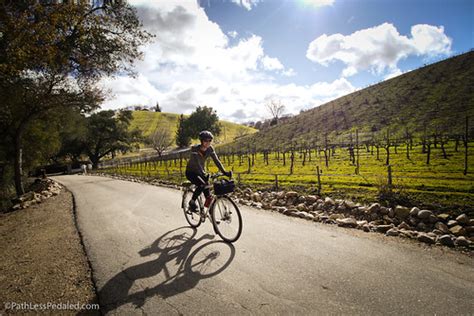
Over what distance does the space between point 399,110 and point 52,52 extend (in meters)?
67.9

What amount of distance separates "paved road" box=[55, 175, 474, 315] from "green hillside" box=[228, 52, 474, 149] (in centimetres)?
4378

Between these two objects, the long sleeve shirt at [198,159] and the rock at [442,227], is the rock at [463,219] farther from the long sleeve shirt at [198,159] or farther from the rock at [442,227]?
the long sleeve shirt at [198,159]

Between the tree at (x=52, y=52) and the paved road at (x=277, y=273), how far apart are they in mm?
7793

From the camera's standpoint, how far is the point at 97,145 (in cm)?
6028

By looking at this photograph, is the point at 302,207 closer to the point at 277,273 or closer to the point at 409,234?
the point at 409,234

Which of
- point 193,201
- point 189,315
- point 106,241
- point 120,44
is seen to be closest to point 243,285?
point 189,315

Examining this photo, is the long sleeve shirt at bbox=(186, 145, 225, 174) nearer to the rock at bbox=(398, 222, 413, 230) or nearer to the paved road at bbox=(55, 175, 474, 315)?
the paved road at bbox=(55, 175, 474, 315)

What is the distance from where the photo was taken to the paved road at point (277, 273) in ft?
9.93

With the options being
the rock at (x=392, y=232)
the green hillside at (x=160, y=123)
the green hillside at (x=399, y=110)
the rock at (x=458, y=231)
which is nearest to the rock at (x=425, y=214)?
the rock at (x=458, y=231)

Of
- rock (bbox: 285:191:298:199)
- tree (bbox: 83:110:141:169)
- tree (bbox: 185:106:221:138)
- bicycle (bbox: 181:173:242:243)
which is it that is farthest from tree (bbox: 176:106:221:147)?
bicycle (bbox: 181:173:242:243)

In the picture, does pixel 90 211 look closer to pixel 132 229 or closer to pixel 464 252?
pixel 132 229

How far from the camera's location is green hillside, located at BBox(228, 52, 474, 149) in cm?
4591

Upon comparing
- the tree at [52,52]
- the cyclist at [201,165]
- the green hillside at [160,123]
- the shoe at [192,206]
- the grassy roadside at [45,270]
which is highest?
the green hillside at [160,123]

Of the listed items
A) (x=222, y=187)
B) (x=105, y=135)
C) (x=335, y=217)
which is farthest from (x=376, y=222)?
(x=105, y=135)
